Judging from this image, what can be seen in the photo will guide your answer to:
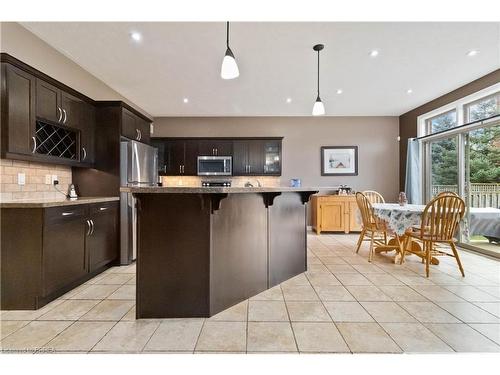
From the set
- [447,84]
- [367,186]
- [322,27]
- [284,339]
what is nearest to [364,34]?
[322,27]

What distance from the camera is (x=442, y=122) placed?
4.85 metres

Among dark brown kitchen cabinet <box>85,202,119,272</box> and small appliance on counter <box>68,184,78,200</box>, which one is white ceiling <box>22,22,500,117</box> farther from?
dark brown kitchen cabinet <box>85,202,119,272</box>

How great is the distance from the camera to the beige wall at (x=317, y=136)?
6.10 meters

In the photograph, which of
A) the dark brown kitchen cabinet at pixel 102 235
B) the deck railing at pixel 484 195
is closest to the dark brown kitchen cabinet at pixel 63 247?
the dark brown kitchen cabinet at pixel 102 235

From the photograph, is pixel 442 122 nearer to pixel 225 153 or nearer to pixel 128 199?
pixel 225 153

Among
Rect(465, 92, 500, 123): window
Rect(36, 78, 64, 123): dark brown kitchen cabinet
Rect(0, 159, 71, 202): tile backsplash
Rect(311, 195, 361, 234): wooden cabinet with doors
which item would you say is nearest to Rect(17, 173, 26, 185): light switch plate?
Rect(0, 159, 71, 202): tile backsplash

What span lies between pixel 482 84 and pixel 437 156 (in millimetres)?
1487

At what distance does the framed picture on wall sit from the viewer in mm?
6105

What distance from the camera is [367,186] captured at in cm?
614

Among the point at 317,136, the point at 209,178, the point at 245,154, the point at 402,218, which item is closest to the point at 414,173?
the point at 317,136

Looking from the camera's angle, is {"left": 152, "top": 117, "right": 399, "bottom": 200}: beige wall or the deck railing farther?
{"left": 152, "top": 117, "right": 399, "bottom": 200}: beige wall

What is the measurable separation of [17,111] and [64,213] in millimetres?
1029

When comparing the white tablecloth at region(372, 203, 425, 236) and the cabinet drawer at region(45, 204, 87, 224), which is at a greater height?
the cabinet drawer at region(45, 204, 87, 224)

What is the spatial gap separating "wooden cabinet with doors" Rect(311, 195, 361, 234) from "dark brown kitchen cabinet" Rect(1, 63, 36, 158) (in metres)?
4.94
